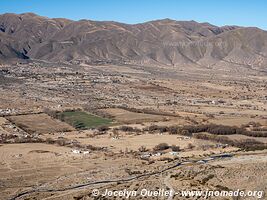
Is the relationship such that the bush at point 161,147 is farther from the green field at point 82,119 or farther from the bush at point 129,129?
the green field at point 82,119

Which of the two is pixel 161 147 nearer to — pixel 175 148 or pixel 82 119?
pixel 175 148

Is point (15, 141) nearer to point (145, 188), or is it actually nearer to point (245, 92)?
point (145, 188)

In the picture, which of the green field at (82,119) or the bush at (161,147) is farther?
the green field at (82,119)

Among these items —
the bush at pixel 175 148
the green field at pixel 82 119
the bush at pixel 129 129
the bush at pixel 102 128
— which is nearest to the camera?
the bush at pixel 175 148

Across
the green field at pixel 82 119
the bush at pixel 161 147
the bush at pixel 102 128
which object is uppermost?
the bush at pixel 161 147

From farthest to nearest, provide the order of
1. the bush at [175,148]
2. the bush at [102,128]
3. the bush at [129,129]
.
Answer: the bush at [102,128] → the bush at [129,129] → the bush at [175,148]

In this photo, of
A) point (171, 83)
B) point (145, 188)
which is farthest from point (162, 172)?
point (171, 83)

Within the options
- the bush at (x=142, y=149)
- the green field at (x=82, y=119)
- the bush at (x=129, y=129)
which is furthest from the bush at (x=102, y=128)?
the bush at (x=142, y=149)

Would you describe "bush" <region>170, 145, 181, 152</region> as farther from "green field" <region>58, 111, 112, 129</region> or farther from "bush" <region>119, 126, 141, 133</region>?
"green field" <region>58, 111, 112, 129</region>

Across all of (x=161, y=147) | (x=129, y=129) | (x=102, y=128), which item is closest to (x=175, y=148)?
(x=161, y=147)

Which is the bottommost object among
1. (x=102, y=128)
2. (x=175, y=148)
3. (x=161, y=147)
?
(x=102, y=128)
